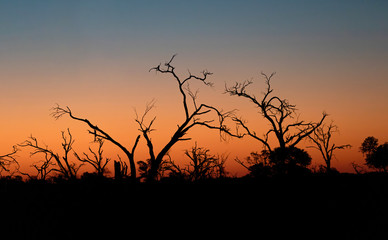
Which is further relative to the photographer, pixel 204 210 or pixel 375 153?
pixel 375 153

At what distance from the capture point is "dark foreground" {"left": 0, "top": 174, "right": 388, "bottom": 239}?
11.1 meters

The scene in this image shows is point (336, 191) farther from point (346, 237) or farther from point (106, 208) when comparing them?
point (106, 208)

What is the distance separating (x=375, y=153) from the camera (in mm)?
53500

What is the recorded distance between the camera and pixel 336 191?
14.3 m

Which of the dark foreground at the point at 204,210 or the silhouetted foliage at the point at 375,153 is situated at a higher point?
the silhouetted foliage at the point at 375,153

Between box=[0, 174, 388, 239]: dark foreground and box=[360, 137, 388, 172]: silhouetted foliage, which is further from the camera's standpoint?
box=[360, 137, 388, 172]: silhouetted foliage

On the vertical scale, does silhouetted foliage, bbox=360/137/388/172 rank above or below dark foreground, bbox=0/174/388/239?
above

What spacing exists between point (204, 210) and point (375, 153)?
49.2 meters

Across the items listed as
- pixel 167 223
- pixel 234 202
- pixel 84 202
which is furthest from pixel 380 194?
pixel 84 202

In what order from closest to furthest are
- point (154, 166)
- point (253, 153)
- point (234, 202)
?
point (234, 202)
point (154, 166)
point (253, 153)

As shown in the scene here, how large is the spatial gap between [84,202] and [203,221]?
5119mm

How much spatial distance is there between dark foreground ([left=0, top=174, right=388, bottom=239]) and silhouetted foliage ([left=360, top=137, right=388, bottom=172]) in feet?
137

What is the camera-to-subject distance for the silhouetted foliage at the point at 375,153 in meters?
52.8

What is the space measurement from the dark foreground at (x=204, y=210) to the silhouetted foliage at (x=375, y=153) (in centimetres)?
4187
